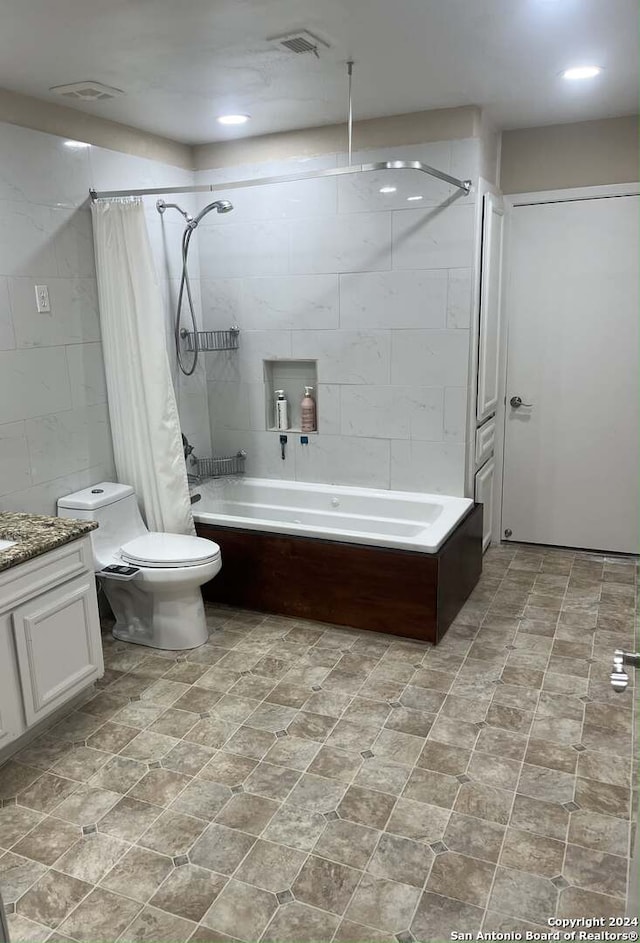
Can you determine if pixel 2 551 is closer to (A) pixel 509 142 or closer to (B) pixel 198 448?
(B) pixel 198 448

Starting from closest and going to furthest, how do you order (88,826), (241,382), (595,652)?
(88,826)
(595,652)
(241,382)

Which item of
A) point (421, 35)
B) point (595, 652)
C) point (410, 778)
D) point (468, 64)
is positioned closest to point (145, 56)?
point (421, 35)

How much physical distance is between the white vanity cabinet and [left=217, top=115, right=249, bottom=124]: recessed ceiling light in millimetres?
2209

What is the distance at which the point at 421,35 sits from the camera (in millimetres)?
2480

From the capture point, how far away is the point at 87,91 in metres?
3.02

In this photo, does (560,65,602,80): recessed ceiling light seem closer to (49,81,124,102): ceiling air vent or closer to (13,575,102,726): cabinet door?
(49,81,124,102): ceiling air vent

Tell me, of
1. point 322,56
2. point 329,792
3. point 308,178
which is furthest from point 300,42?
point 329,792

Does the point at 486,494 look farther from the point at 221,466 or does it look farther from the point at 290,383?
the point at 221,466

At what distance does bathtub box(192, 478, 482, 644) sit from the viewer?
10.7 feet

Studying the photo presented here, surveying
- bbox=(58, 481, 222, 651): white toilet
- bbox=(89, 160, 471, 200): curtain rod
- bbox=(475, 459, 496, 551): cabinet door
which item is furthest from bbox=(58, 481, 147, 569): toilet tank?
bbox=(475, 459, 496, 551): cabinet door

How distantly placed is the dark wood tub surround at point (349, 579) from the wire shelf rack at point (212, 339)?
1.19 meters

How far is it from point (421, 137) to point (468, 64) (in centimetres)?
79

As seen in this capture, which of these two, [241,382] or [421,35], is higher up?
[421,35]

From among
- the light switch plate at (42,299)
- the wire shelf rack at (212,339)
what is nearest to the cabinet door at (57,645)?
the light switch plate at (42,299)
